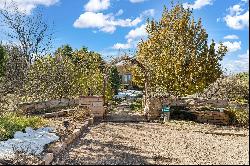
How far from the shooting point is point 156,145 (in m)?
10.5

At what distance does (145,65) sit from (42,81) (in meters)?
5.28

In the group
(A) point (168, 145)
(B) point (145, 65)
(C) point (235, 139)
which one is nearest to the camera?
(A) point (168, 145)

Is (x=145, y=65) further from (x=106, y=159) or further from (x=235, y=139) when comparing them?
(x=106, y=159)

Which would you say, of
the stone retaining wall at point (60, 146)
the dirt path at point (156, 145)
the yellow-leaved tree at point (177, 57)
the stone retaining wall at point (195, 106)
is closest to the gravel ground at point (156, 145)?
the dirt path at point (156, 145)

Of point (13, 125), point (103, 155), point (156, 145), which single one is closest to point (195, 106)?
point (156, 145)

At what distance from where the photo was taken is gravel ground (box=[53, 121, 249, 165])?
27.5 ft

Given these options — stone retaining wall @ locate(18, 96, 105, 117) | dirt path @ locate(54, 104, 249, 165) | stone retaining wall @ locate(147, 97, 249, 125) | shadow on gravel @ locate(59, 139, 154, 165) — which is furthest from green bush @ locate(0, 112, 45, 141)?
stone retaining wall @ locate(147, 97, 249, 125)

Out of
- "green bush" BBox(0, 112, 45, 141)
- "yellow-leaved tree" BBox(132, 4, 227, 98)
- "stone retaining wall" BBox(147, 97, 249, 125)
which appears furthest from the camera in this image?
"yellow-leaved tree" BBox(132, 4, 227, 98)

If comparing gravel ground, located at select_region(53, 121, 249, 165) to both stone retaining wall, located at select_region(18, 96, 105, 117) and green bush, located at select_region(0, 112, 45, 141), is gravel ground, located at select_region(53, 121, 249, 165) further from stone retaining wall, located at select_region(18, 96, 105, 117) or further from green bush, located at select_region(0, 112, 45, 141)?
green bush, located at select_region(0, 112, 45, 141)

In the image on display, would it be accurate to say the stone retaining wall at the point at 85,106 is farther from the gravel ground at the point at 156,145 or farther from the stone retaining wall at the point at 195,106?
the stone retaining wall at the point at 195,106

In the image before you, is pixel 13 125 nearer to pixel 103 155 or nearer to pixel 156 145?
pixel 103 155

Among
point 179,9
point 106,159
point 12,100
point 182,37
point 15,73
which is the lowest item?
point 106,159

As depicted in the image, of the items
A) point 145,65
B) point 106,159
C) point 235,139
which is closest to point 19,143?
point 106,159

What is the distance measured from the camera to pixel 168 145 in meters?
10.6
